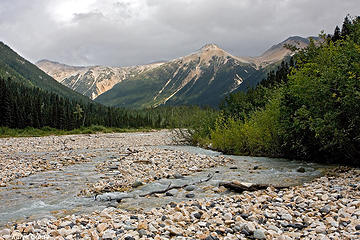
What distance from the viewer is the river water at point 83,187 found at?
761 cm

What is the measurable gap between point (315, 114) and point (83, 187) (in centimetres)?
1029

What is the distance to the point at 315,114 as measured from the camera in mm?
12164

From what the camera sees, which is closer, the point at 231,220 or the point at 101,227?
the point at 101,227

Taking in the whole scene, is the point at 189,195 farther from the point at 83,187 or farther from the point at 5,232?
the point at 5,232

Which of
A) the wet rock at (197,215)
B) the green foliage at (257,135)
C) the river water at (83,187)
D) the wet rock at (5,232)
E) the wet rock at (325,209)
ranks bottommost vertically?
the river water at (83,187)

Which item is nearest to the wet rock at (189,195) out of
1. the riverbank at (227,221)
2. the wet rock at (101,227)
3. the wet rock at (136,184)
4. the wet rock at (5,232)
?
the riverbank at (227,221)

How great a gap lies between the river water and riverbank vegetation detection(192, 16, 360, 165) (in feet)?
5.07

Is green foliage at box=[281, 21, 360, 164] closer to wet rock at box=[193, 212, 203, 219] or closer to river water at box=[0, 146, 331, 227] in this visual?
river water at box=[0, 146, 331, 227]

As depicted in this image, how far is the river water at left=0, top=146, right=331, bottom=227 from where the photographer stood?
761cm

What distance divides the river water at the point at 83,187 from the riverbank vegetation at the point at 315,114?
1.55 m

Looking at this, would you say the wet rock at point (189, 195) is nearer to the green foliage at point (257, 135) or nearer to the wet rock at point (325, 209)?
the wet rock at point (325, 209)

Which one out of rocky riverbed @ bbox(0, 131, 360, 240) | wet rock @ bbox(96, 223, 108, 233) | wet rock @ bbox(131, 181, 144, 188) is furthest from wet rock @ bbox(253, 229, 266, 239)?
wet rock @ bbox(131, 181, 144, 188)

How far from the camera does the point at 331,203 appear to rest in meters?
6.40

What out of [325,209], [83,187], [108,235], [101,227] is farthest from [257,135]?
[108,235]
